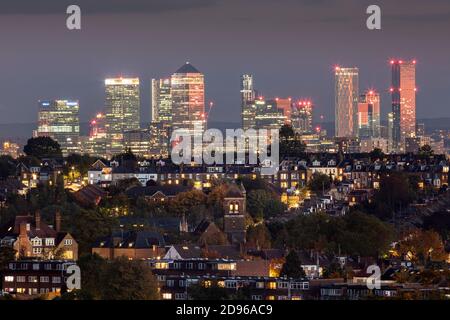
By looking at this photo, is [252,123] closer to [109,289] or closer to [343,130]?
[343,130]

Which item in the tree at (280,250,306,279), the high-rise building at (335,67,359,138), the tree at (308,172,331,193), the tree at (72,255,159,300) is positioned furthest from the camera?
the high-rise building at (335,67,359,138)

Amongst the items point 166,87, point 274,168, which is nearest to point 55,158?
point 274,168

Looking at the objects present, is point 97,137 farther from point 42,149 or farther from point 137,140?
point 42,149

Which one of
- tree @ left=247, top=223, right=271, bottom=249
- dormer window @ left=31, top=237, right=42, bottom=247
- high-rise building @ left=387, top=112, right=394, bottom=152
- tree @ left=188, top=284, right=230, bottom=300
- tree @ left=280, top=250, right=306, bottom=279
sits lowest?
high-rise building @ left=387, top=112, right=394, bottom=152

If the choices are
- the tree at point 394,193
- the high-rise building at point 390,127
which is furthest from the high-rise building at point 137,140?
the tree at point 394,193

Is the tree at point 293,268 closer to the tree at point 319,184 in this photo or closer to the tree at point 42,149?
the tree at point 319,184

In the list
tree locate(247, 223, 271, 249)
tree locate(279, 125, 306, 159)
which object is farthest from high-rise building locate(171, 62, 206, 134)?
tree locate(247, 223, 271, 249)

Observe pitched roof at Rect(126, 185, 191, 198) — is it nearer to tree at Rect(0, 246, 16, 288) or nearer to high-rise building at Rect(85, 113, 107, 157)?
tree at Rect(0, 246, 16, 288)

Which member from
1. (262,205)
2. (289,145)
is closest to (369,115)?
(289,145)
